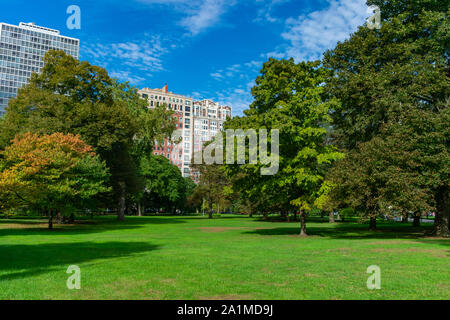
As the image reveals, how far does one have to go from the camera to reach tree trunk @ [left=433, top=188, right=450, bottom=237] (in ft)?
90.1

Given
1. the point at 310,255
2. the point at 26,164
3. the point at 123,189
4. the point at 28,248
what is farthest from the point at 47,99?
the point at 310,255

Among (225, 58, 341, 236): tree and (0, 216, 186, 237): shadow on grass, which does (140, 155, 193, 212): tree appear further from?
(225, 58, 341, 236): tree

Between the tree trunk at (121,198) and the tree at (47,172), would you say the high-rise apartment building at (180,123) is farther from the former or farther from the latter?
the tree at (47,172)

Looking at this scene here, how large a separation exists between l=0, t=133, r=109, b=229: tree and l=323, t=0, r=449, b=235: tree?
897 inches

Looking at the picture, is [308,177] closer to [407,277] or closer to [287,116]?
[287,116]

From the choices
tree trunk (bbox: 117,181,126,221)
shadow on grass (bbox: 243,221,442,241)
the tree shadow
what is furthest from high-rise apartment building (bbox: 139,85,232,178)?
the tree shadow

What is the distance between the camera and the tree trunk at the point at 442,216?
27.5 metres

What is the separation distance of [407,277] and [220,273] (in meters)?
5.64

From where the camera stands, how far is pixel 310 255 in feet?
51.1

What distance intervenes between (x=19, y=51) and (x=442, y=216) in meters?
180

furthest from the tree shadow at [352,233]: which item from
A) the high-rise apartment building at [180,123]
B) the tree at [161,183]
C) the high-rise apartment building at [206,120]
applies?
the high-rise apartment building at [206,120]

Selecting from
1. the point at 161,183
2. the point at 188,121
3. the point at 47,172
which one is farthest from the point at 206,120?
the point at 47,172

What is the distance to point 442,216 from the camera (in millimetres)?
28266

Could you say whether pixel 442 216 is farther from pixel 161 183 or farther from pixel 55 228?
pixel 161 183
